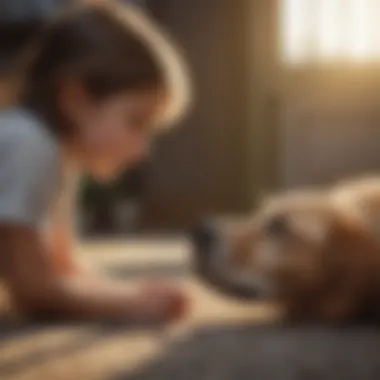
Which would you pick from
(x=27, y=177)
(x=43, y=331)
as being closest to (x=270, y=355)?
(x=43, y=331)

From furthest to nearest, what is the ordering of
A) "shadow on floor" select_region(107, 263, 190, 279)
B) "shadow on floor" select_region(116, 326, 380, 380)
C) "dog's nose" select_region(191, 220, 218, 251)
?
"shadow on floor" select_region(107, 263, 190, 279) < "dog's nose" select_region(191, 220, 218, 251) < "shadow on floor" select_region(116, 326, 380, 380)

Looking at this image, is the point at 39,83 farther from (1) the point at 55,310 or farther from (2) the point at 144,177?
(2) the point at 144,177

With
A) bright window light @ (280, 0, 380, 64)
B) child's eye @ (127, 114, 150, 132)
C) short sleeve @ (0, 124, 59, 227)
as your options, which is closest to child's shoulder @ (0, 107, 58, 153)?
short sleeve @ (0, 124, 59, 227)

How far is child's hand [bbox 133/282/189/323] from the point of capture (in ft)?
4.04

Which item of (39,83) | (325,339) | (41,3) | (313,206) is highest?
(41,3)

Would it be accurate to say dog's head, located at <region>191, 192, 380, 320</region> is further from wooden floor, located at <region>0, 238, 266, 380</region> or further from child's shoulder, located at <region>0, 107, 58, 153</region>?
child's shoulder, located at <region>0, 107, 58, 153</region>

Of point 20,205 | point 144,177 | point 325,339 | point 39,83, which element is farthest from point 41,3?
point 325,339

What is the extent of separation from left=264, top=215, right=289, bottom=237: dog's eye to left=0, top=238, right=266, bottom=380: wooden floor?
0.38ft

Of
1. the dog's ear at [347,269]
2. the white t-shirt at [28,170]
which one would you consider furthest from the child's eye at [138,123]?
the dog's ear at [347,269]

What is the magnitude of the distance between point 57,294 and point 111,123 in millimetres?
272

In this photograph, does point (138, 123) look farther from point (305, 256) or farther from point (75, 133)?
point (305, 256)

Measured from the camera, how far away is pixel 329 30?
3.45m

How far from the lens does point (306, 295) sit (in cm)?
122

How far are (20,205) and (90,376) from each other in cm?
39
